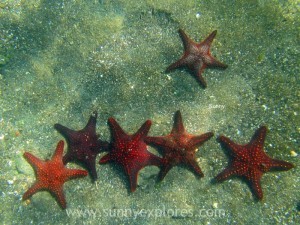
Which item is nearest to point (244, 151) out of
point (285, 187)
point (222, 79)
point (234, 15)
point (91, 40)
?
point (285, 187)

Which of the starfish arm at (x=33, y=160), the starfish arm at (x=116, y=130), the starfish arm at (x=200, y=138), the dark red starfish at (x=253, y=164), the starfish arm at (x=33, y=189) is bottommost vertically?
the dark red starfish at (x=253, y=164)

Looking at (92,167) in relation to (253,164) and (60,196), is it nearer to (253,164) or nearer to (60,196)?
(60,196)

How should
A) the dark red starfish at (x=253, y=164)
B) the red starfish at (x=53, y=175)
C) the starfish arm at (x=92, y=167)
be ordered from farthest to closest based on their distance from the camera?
1. the starfish arm at (x=92, y=167)
2. the red starfish at (x=53, y=175)
3. the dark red starfish at (x=253, y=164)

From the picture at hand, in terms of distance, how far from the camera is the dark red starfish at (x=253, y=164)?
6.02 metres

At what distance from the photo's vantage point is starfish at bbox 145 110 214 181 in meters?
6.07

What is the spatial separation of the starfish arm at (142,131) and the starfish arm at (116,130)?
246 millimetres

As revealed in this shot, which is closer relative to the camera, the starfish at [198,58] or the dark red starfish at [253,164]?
the dark red starfish at [253,164]

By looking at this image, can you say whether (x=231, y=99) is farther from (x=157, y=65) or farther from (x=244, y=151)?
(x=157, y=65)

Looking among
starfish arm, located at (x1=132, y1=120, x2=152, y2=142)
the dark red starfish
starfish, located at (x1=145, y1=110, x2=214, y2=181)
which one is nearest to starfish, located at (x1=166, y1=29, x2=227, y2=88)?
starfish, located at (x1=145, y1=110, x2=214, y2=181)

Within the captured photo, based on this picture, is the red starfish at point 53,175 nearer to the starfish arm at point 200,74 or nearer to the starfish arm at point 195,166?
the starfish arm at point 195,166

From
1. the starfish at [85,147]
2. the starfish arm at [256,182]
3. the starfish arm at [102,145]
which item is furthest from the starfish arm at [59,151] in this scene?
the starfish arm at [256,182]

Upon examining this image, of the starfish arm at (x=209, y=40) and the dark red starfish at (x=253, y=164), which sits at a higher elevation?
the starfish arm at (x=209, y=40)

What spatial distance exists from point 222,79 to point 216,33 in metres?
1.12

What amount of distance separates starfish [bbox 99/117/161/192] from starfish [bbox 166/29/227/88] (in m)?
1.60
